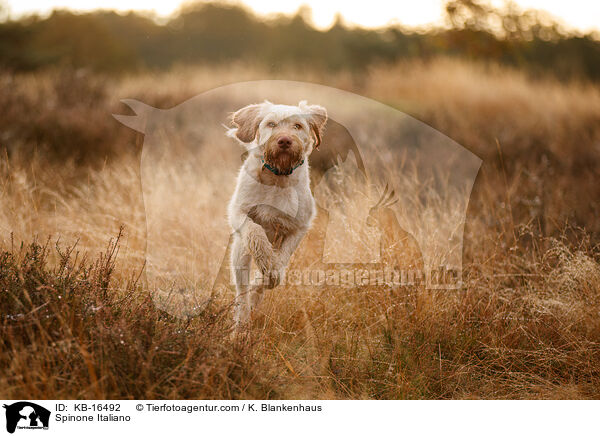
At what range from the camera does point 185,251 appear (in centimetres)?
462

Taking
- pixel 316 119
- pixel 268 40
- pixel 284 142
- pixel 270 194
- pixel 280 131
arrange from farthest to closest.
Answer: pixel 268 40 → pixel 316 119 → pixel 270 194 → pixel 280 131 → pixel 284 142

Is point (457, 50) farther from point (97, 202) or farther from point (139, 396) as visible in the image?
point (139, 396)

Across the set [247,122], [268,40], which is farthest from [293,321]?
[268,40]

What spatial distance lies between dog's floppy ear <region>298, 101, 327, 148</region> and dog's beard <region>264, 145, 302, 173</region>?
0.35m

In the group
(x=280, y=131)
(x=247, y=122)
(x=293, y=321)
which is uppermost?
(x=247, y=122)

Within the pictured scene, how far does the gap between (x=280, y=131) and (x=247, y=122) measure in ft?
1.20

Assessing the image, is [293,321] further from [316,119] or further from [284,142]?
[316,119]

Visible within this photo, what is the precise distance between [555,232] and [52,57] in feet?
36.6
